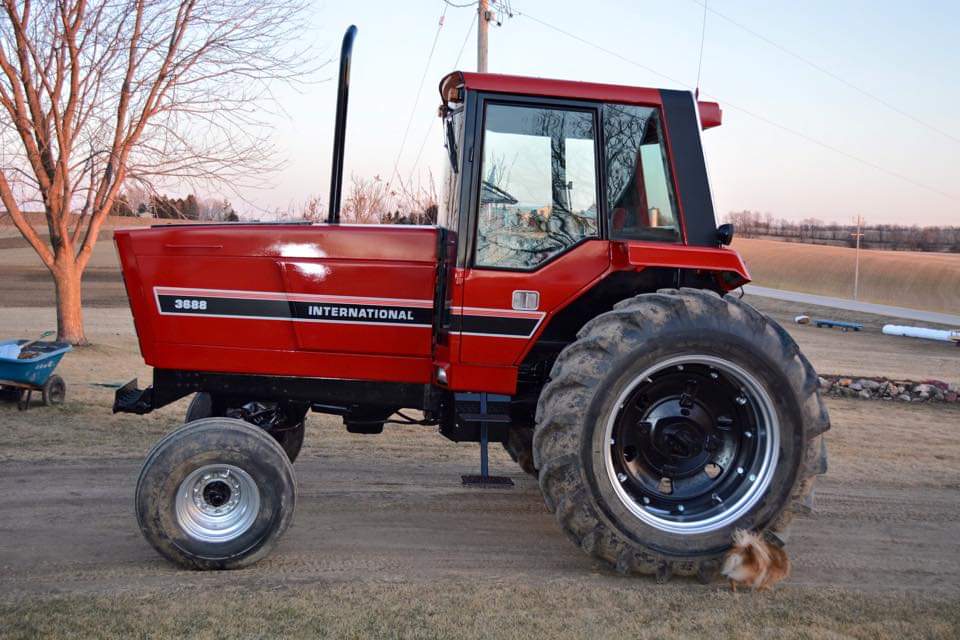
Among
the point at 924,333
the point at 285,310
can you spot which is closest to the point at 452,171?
the point at 285,310

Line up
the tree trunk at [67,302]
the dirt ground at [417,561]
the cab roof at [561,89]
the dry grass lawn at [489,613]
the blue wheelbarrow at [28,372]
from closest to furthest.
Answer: the dry grass lawn at [489,613] < the dirt ground at [417,561] < the cab roof at [561,89] < the blue wheelbarrow at [28,372] < the tree trunk at [67,302]

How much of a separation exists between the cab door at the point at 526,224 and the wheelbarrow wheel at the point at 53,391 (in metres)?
5.73

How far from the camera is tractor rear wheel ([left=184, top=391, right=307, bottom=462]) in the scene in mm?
5691

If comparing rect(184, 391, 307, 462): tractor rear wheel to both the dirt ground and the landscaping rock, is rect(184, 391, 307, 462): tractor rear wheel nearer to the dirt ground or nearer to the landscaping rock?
the dirt ground

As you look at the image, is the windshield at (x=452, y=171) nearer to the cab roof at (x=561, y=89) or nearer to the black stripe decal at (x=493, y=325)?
the cab roof at (x=561, y=89)

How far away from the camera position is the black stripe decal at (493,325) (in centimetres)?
496

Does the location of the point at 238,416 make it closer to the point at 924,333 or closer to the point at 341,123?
the point at 341,123

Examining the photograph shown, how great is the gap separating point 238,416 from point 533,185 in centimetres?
234

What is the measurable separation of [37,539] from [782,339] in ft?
15.0

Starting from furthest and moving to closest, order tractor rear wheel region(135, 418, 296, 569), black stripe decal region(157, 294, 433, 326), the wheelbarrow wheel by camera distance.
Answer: the wheelbarrow wheel
black stripe decal region(157, 294, 433, 326)
tractor rear wheel region(135, 418, 296, 569)

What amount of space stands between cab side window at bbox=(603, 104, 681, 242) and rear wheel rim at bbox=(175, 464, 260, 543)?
8.41 feet

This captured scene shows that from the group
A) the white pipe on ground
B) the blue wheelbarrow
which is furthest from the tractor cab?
the white pipe on ground

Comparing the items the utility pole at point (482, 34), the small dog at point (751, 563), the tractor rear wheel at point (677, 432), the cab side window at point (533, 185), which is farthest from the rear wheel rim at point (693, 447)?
the utility pole at point (482, 34)

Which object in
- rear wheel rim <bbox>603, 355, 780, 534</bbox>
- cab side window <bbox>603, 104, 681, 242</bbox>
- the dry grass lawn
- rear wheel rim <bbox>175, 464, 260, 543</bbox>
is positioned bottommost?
the dry grass lawn
